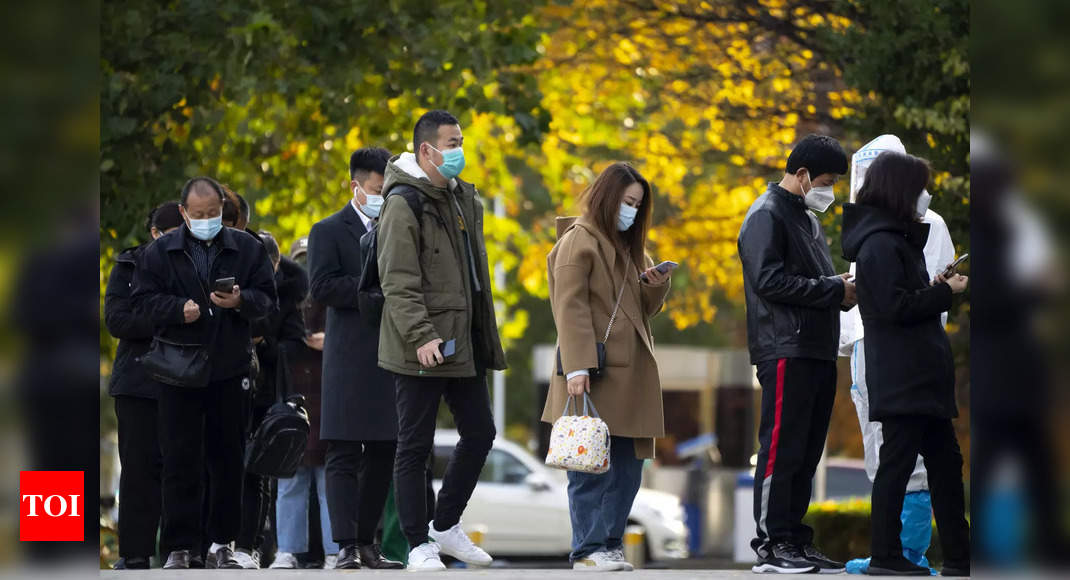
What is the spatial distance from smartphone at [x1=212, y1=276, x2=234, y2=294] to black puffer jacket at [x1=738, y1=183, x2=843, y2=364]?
2.41m

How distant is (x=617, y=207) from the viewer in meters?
8.12

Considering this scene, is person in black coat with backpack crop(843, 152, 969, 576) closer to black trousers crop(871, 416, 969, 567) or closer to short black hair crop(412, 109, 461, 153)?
black trousers crop(871, 416, 969, 567)

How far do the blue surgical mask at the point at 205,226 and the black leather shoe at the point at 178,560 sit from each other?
5.02 feet

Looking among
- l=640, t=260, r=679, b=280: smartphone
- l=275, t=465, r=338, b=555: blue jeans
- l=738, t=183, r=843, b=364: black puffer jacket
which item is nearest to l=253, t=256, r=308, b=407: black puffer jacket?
l=275, t=465, r=338, b=555: blue jeans

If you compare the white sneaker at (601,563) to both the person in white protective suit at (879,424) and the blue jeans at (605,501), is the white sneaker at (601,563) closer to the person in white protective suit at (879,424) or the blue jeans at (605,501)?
the blue jeans at (605,501)

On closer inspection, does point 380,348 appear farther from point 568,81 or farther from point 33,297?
point 568,81

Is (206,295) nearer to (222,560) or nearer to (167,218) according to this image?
(167,218)

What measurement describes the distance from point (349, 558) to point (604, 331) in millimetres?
1716

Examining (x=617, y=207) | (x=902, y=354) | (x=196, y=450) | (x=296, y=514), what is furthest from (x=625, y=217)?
(x=296, y=514)

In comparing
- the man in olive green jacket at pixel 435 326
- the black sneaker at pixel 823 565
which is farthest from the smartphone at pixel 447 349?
the black sneaker at pixel 823 565

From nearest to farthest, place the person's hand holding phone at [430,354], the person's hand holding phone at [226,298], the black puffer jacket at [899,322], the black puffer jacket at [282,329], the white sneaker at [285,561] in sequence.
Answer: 1. the black puffer jacket at [899,322]
2. the person's hand holding phone at [430,354]
3. the person's hand holding phone at [226,298]
4. the black puffer jacket at [282,329]
5. the white sneaker at [285,561]

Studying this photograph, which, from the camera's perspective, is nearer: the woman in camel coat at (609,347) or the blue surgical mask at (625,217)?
the woman in camel coat at (609,347)

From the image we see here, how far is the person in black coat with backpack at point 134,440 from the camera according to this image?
28.5ft

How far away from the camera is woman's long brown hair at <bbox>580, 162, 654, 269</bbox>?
319 inches
